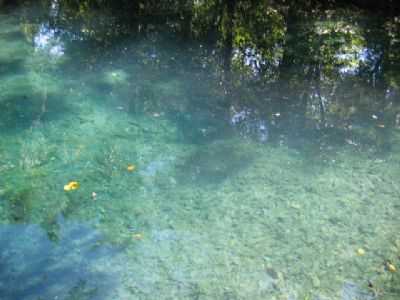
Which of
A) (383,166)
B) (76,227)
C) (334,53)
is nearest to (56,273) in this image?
(76,227)

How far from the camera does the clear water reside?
3.19 metres

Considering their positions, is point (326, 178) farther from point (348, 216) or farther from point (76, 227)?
point (76, 227)

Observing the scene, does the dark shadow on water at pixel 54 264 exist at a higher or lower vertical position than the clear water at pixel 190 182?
lower

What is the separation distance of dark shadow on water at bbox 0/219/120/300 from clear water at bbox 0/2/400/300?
1 centimetres

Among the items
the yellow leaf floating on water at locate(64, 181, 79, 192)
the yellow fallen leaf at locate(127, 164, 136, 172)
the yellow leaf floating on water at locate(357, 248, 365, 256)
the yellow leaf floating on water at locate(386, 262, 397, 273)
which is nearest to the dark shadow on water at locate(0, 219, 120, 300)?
the yellow leaf floating on water at locate(64, 181, 79, 192)

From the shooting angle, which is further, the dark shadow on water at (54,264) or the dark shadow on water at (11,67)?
the dark shadow on water at (11,67)

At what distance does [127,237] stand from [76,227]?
43 cm

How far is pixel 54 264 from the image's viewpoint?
325 centimetres

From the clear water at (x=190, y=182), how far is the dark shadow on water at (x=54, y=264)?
0.03ft

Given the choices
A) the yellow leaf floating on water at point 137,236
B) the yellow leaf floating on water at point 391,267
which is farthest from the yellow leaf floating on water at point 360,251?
the yellow leaf floating on water at point 137,236

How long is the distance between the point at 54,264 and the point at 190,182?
139 centimetres

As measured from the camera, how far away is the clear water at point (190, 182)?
319 centimetres

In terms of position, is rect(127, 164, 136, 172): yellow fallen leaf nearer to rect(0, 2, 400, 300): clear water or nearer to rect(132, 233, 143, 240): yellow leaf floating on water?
rect(0, 2, 400, 300): clear water

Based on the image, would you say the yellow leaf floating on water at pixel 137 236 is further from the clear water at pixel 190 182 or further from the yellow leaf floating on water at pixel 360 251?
the yellow leaf floating on water at pixel 360 251
